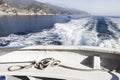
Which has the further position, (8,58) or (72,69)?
(8,58)

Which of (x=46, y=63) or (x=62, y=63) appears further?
(x=62, y=63)

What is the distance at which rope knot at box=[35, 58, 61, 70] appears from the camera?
408cm

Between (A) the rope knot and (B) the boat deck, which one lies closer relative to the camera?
(B) the boat deck

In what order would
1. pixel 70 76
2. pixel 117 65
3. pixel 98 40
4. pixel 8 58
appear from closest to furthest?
pixel 70 76 < pixel 117 65 < pixel 8 58 < pixel 98 40

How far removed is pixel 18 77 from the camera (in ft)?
12.7

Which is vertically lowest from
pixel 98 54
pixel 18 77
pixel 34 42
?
pixel 34 42

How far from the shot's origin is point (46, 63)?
162 inches

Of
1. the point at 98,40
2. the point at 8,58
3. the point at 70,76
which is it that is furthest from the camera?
the point at 98,40

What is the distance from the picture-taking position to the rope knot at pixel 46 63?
161 inches

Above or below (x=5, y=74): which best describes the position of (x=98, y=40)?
below

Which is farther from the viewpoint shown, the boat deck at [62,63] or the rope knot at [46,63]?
the rope knot at [46,63]

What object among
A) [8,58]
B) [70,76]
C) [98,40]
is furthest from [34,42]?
[70,76]

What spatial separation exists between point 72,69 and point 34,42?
25.8 ft

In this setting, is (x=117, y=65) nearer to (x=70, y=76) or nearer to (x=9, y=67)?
(x=70, y=76)
